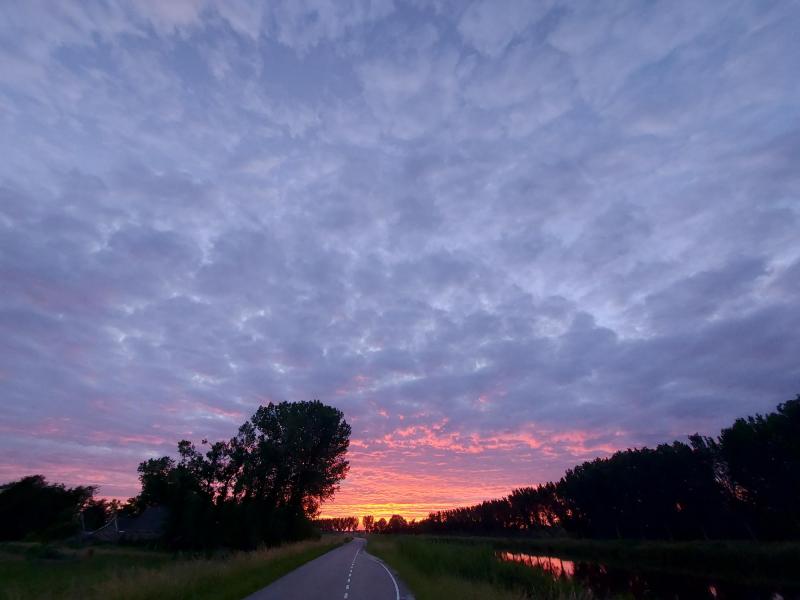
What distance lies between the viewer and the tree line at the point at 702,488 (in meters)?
52.8

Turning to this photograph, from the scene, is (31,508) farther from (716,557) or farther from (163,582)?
(716,557)

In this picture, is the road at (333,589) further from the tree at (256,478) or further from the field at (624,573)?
the tree at (256,478)

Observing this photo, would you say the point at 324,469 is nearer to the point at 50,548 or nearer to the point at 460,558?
the point at 50,548

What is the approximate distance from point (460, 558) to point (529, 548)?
67892 mm

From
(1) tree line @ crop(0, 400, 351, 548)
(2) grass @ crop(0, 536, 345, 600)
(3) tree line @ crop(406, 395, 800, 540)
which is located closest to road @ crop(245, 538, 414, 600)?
(2) grass @ crop(0, 536, 345, 600)

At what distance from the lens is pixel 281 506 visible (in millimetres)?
56281

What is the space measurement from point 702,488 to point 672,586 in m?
37.2

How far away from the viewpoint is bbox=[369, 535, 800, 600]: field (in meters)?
18.9

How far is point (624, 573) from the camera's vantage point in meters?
42.8

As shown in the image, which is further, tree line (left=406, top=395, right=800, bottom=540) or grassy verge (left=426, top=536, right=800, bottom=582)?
tree line (left=406, top=395, right=800, bottom=540)

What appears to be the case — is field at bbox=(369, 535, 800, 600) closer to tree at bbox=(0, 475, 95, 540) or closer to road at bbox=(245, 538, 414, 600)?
road at bbox=(245, 538, 414, 600)

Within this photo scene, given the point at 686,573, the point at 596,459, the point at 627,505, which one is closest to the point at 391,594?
the point at 686,573

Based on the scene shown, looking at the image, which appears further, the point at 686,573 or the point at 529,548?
the point at 529,548

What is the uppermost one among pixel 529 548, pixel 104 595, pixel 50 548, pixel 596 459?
pixel 596 459
